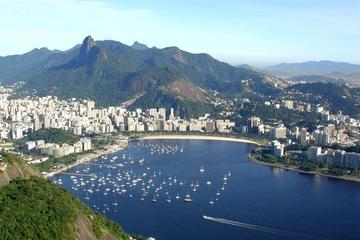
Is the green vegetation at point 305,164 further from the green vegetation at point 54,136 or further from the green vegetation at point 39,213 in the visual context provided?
the green vegetation at point 39,213

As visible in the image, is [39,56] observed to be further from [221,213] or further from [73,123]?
[221,213]

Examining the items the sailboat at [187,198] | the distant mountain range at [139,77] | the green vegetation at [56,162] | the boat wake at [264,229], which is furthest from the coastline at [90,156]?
the distant mountain range at [139,77]

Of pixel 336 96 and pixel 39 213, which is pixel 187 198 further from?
pixel 336 96

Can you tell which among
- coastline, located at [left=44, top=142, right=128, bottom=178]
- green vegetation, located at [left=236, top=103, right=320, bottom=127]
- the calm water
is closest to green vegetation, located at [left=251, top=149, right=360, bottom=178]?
the calm water

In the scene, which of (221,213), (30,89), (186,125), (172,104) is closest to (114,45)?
(30,89)

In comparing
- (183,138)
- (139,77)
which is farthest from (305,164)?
(139,77)
